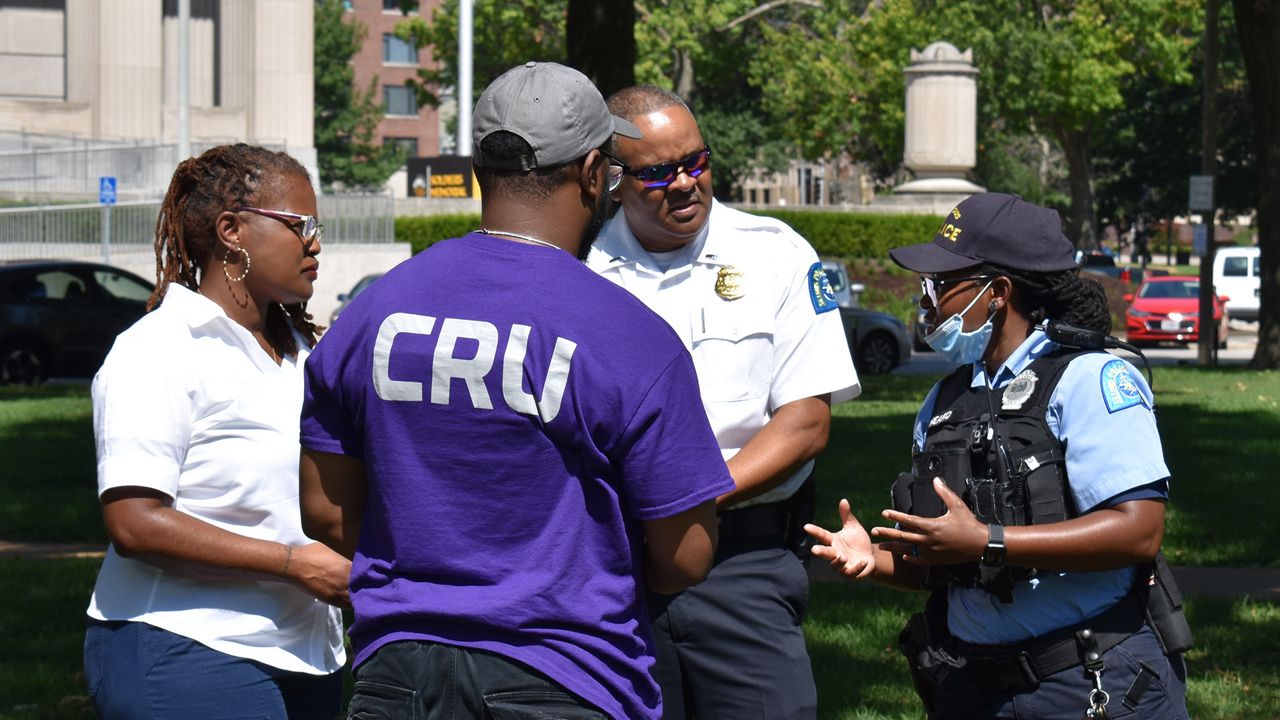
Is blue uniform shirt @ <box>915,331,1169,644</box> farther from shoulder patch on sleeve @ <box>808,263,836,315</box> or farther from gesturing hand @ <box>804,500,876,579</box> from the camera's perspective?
shoulder patch on sleeve @ <box>808,263,836,315</box>

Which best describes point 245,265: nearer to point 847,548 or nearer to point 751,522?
point 751,522

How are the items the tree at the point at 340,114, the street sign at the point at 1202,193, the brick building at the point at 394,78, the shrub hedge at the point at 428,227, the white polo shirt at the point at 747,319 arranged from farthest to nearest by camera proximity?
the brick building at the point at 394,78
the tree at the point at 340,114
the shrub hedge at the point at 428,227
the street sign at the point at 1202,193
the white polo shirt at the point at 747,319

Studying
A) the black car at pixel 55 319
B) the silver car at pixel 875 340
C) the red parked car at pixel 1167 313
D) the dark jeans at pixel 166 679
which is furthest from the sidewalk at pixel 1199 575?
the red parked car at pixel 1167 313

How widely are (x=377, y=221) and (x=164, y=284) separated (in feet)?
104

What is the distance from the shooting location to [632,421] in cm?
250

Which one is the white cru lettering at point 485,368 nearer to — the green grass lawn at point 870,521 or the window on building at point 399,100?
the green grass lawn at point 870,521

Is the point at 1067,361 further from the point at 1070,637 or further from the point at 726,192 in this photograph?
the point at 726,192

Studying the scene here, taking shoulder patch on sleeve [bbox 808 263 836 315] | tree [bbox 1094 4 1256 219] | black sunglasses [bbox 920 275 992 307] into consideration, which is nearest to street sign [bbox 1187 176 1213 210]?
shoulder patch on sleeve [bbox 808 263 836 315]

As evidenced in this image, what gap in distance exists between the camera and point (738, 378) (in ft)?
12.5

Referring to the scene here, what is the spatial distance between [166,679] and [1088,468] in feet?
6.28

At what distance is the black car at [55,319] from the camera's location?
65.9 feet

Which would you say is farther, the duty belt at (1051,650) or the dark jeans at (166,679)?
the duty belt at (1051,650)

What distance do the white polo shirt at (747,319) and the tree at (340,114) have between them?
227 feet

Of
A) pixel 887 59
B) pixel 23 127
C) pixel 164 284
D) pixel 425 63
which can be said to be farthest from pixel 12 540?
pixel 425 63
